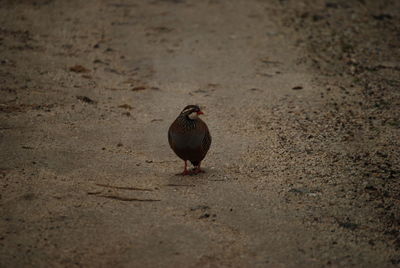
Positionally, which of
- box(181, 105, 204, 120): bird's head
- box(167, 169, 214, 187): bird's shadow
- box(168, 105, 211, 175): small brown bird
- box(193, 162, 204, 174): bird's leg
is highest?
box(181, 105, 204, 120): bird's head

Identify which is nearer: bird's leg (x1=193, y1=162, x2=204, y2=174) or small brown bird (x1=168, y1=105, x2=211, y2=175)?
small brown bird (x1=168, y1=105, x2=211, y2=175)

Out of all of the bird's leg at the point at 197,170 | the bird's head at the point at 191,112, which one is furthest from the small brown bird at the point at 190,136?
the bird's leg at the point at 197,170

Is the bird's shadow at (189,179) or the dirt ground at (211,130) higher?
the dirt ground at (211,130)

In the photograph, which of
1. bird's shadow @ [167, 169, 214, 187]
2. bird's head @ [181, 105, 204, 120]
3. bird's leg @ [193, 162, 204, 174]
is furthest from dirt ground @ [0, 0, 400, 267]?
bird's head @ [181, 105, 204, 120]

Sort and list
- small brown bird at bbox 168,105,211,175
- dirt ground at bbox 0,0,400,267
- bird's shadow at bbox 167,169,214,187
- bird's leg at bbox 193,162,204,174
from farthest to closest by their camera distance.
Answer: bird's leg at bbox 193,162,204,174, small brown bird at bbox 168,105,211,175, bird's shadow at bbox 167,169,214,187, dirt ground at bbox 0,0,400,267

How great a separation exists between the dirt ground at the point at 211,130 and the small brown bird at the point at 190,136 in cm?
31

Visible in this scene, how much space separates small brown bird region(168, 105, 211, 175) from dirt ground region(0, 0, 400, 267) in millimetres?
314

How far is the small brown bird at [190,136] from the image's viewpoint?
6238 millimetres

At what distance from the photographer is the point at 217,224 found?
5.27 meters

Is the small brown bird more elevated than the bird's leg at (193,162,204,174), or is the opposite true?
the small brown bird

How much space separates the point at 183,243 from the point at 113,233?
2.11 feet

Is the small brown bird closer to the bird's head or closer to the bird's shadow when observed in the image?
the bird's head

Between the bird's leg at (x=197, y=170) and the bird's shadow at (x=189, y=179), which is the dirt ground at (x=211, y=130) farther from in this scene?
the bird's leg at (x=197, y=170)

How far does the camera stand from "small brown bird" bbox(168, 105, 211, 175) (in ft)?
20.5
